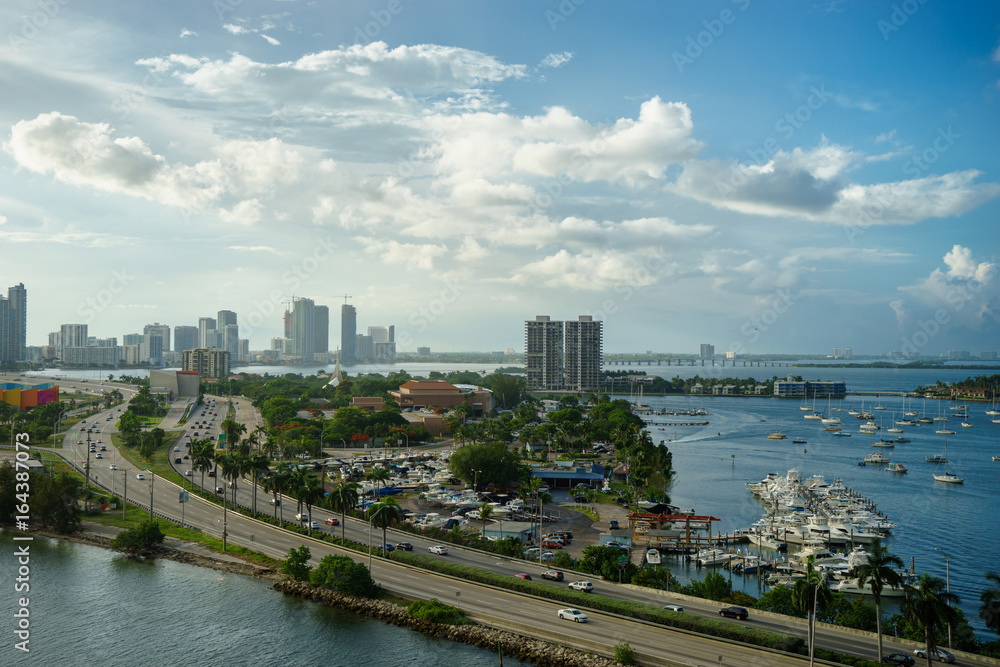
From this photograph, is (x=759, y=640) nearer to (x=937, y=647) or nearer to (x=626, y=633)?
(x=626, y=633)

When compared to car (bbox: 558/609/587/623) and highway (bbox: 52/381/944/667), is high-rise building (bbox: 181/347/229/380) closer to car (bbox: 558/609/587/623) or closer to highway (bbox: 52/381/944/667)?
highway (bbox: 52/381/944/667)

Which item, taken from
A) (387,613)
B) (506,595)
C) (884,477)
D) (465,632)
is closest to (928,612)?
(506,595)

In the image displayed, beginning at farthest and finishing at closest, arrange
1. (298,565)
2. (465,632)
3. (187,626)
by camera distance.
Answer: (298,565)
(187,626)
(465,632)

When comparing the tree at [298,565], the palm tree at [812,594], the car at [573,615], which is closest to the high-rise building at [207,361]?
the tree at [298,565]

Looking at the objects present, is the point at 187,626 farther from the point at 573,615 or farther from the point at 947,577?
the point at 947,577

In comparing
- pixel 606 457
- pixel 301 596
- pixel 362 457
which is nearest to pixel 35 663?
pixel 301 596
